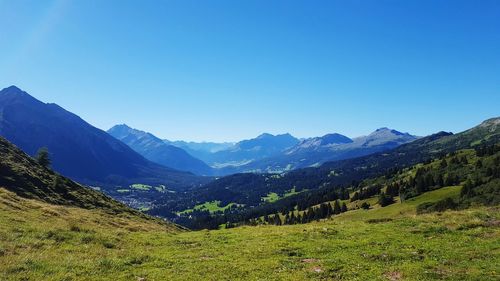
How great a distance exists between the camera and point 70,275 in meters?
23.2

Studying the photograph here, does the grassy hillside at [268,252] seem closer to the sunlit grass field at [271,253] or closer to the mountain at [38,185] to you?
the sunlit grass field at [271,253]

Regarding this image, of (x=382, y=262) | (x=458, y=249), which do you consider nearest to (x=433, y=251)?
(x=458, y=249)

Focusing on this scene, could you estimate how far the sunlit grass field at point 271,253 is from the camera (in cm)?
2402

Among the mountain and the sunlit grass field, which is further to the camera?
the mountain

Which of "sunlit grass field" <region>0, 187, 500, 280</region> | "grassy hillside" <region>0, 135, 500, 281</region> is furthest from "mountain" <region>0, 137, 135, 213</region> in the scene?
"sunlit grass field" <region>0, 187, 500, 280</region>

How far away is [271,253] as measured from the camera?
30938 millimetres

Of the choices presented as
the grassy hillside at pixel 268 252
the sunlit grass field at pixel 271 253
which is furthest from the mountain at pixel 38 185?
the sunlit grass field at pixel 271 253

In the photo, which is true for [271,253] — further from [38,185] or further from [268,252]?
[38,185]

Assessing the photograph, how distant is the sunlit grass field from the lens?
2402 centimetres

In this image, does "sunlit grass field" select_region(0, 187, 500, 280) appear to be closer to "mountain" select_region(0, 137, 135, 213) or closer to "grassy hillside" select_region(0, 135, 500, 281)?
"grassy hillside" select_region(0, 135, 500, 281)

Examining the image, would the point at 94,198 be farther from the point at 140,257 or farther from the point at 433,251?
the point at 433,251

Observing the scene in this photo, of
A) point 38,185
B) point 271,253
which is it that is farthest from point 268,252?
point 38,185

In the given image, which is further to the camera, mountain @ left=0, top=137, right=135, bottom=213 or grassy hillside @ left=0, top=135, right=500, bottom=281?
mountain @ left=0, top=137, right=135, bottom=213

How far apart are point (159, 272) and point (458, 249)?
797 inches
